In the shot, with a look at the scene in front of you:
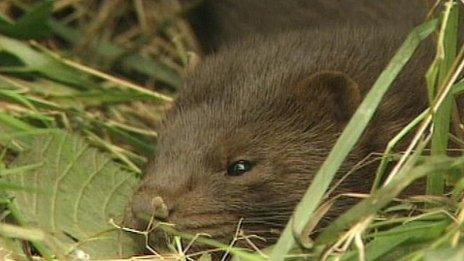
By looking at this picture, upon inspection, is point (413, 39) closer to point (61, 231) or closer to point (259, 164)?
point (259, 164)

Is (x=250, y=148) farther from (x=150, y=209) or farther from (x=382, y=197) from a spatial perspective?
(x=382, y=197)

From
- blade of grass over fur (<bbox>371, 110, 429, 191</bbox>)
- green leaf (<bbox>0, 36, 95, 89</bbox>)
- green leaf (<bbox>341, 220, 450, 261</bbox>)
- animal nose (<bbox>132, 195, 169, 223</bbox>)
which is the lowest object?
green leaf (<bbox>341, 220, 450, 261</bbox>)

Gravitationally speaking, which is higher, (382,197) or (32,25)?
(32,25)

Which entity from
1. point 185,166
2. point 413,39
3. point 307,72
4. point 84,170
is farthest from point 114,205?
point 413,39

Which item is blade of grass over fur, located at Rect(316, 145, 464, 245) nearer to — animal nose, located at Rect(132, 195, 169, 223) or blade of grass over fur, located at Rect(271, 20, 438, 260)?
blade of grass over fur, located at Rect(271, 20, 438, 260)

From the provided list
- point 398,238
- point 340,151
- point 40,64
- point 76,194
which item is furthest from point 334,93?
point 40,64

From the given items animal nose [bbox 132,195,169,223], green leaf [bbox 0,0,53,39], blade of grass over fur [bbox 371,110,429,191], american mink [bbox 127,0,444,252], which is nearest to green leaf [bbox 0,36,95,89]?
green leaf [bbox 0,0,53,39]
